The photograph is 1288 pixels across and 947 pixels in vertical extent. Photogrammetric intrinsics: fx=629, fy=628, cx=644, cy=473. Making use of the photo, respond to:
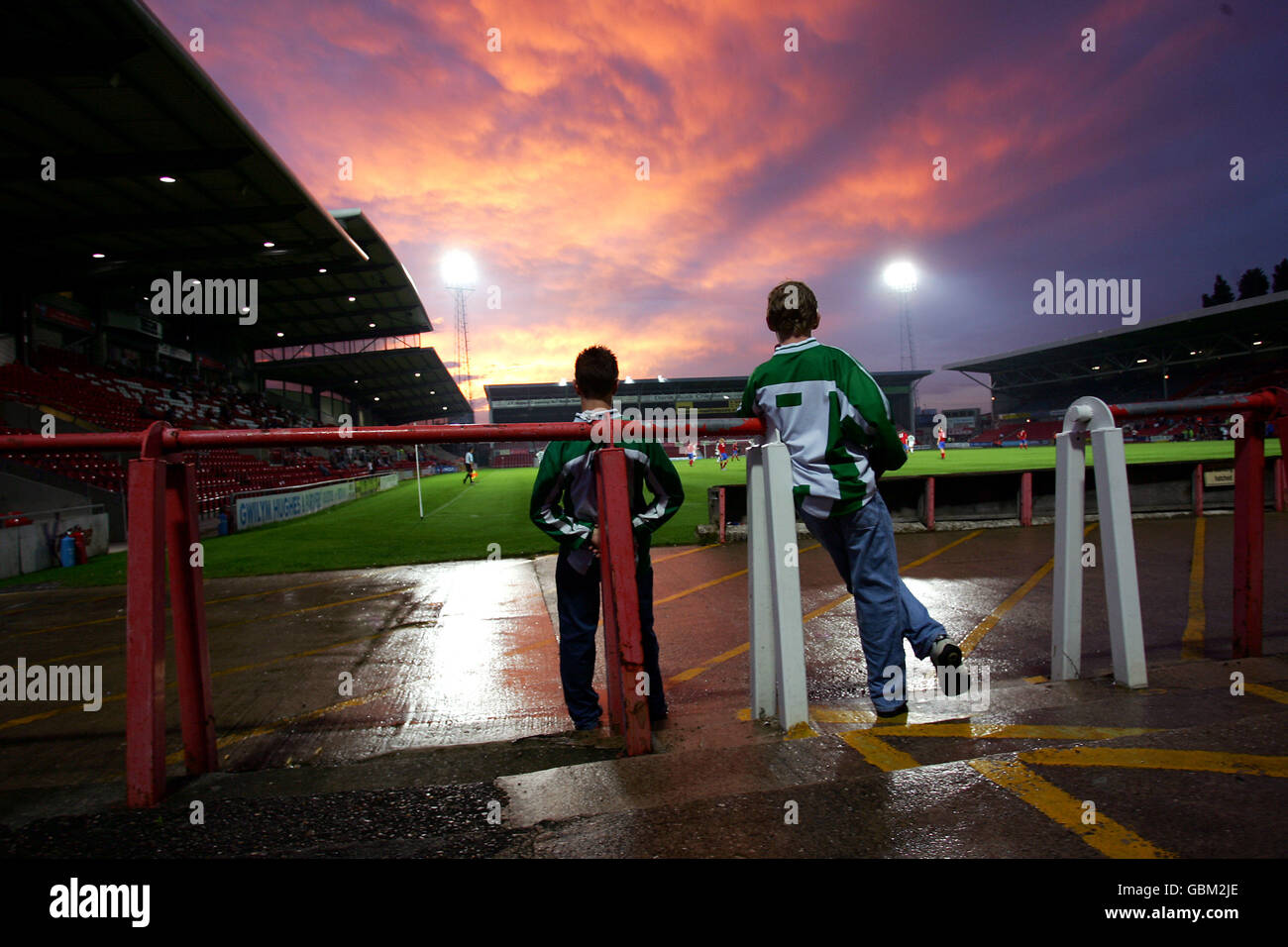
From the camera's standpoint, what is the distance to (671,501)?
284 cm

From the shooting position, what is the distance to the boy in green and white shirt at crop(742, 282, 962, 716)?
2.52 m

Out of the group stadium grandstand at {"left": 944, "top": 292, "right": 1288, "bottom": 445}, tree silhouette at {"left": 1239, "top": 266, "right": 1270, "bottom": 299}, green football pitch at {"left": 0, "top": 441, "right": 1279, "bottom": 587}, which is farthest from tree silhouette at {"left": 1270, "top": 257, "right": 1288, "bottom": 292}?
green football pitch at {"left": 0, "top": 441, "right": 1279, "bottom": 587}

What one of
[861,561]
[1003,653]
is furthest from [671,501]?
[1003,653]

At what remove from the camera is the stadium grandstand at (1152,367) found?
44.0 metres

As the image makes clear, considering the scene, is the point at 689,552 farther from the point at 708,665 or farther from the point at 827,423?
the point at 827,423

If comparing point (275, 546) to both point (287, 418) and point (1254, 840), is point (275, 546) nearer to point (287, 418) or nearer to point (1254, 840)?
point (1254, 840)

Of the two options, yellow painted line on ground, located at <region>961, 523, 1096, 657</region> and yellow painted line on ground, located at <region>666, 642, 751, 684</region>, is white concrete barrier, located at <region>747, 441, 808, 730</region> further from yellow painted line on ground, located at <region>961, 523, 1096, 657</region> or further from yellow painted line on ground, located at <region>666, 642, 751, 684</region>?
yellow painted line on ground, located at <region>961, 523, 1096, 657</region>

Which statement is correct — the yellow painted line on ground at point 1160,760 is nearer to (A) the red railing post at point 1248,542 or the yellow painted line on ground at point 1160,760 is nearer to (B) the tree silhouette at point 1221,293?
(A) the red railing post at point 1248,542

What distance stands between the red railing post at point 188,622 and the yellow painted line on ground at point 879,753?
2.34m

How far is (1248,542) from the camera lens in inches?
118

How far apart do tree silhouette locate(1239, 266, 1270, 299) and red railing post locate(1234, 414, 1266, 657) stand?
299ft

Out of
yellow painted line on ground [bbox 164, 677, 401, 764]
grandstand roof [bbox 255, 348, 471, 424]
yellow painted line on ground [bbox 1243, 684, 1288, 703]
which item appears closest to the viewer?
yellow painted line on ground [bbox 1243, 684, 1288, 703]

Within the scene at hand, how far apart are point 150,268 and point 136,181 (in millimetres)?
8133
